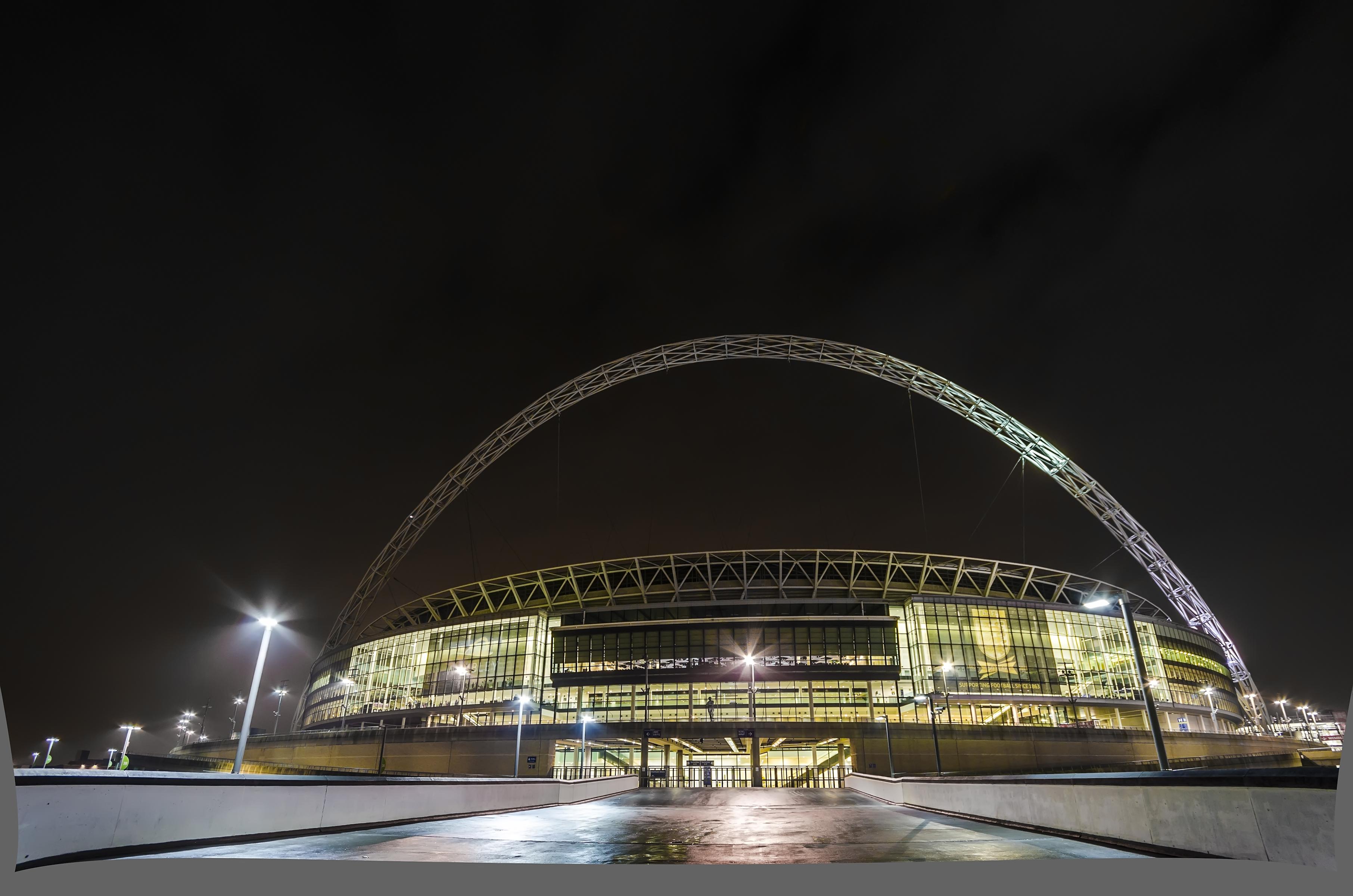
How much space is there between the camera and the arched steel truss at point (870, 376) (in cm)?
5922

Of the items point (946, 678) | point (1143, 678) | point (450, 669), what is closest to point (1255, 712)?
point (946, 678)

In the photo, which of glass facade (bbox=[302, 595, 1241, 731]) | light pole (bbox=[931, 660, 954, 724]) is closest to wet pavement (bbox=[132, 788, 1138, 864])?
light pole (bbox=[931, 660, 954, 724])

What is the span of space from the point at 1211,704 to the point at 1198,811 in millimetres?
107043

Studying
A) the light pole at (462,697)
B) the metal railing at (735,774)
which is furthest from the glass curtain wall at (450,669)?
the metal railing at (735,774)

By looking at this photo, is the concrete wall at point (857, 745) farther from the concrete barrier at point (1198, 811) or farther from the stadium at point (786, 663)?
the concrete barrier at point (1198, 811)

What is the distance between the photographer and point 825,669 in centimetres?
7506

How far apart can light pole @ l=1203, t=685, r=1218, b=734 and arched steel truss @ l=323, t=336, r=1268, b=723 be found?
770 centimetres

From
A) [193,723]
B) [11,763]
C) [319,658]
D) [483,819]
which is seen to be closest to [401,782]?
[483,819]

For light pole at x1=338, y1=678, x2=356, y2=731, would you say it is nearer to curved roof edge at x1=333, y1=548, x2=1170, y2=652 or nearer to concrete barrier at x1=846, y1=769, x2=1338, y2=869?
curved roof edge at x1=333, y1=548, x2=1170, y2=652

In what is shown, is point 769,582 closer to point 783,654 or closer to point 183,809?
point 783,654

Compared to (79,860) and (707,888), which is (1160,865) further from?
(79,860)

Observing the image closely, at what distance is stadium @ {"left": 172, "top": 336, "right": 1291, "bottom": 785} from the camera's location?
6619cm

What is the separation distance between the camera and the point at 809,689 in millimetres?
74312

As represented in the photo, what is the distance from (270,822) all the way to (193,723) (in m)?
145
